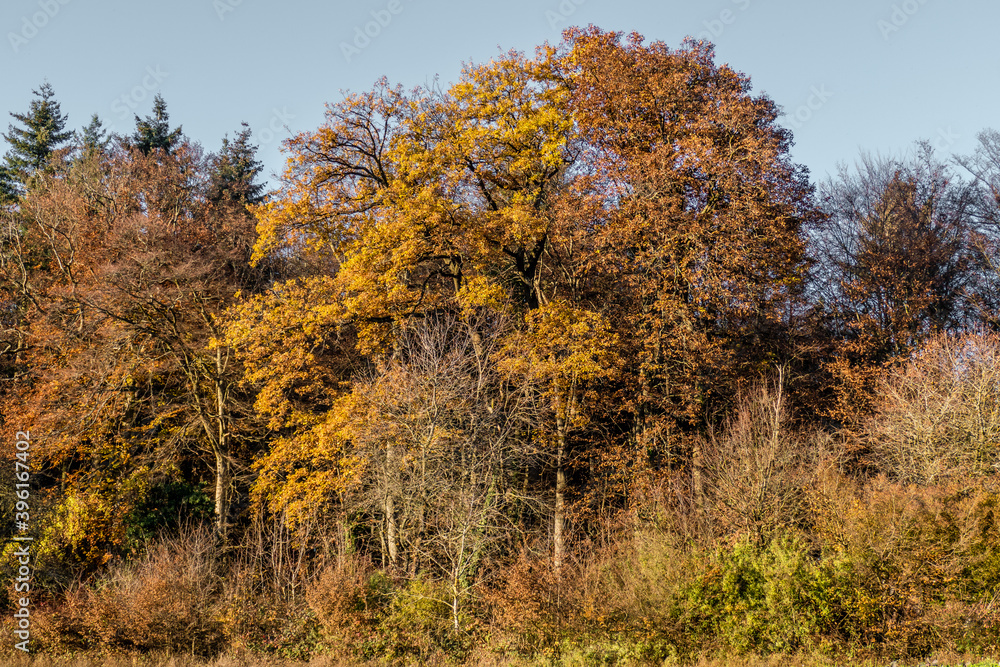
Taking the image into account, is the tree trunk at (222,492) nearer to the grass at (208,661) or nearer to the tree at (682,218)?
the grass at (208,661)

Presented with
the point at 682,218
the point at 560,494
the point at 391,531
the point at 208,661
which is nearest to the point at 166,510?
the point at 391,531

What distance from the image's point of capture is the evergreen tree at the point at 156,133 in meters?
35.7

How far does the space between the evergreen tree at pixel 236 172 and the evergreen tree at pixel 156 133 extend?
2484 millimetres

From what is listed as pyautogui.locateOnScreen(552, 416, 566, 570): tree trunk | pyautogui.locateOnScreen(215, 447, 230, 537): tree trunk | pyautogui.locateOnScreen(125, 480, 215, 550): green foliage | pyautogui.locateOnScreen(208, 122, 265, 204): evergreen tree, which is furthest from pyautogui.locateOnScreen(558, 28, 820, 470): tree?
pyautogui.locateOnScreen(208, 122, 265, 204): evergreen tree

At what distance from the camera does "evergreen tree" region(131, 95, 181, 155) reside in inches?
1404

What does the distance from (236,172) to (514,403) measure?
26.9 meters

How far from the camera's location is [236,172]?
124ft

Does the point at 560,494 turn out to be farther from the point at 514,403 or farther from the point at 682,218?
the point at 682,218

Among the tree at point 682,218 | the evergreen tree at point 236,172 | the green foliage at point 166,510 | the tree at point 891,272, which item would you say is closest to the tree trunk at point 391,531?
the green foliage at point 166,510

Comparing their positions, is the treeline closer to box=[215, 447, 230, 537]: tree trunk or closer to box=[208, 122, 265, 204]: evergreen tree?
box=[215, 447, 230, 537]: tree trunk

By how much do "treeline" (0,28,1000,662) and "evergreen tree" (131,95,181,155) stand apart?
1023 cm

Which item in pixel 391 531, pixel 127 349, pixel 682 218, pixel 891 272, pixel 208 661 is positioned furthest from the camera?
pixel 891 272

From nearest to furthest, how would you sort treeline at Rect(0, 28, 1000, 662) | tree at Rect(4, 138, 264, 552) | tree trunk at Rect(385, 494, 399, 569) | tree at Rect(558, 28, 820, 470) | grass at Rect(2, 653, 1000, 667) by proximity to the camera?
1. grass at Rect(2, 653, 1000, 667)
2. treeline at Rect(0, 28, 1000, 662)
3. tree trunk at Rect(385, 494, 399, 569)
4. tree at Rect(558, 28, 820, 470)
5. tree at Rect(4, 138, 264, 552)

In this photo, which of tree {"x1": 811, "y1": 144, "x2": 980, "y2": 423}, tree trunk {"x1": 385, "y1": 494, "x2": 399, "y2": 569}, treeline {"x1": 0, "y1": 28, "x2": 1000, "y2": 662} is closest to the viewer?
treeline {"x1": 0, "y1": 28, "x2": 1000, "y2": 662}
